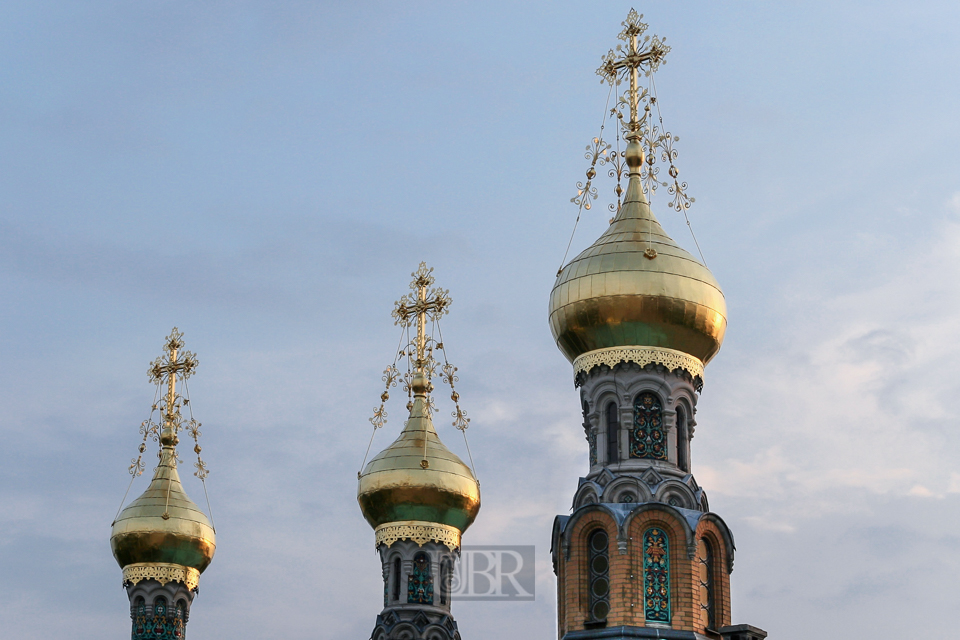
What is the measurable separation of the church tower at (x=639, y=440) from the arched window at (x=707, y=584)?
20 mm

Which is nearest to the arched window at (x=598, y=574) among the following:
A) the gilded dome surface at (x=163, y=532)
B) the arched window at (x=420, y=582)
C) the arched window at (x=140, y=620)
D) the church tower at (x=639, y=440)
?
the church tower at (x=639, y=440)

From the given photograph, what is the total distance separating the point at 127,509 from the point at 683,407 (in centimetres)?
1543

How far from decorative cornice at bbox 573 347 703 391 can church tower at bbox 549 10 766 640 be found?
0.07 feet

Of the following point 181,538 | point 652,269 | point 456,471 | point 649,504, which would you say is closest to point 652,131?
point 652,269

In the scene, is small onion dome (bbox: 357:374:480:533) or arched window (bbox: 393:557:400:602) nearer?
arched window (bbox: 393:557:400:602)

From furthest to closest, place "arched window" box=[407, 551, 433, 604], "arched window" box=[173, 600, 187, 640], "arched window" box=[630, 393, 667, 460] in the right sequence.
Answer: "arched window" box=[173, 600, 187, 640]
"arched window" box=[407, 551, 433, 604]
"arched window" box=[630, 393, 667, 460]

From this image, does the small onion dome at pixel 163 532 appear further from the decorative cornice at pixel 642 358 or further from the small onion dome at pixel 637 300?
the decorative cornice at pixel 642 358

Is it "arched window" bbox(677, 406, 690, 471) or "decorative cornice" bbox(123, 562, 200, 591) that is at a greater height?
"decorative cornice" bbox(123, 562, 200, 591)

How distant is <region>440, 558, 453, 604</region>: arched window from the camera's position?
3528 centimetres

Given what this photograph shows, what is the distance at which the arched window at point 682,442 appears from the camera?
1077 inches

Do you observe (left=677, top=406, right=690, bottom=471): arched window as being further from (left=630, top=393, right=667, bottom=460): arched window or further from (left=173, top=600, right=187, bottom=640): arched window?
(left=173, top=600, right=187, bottom=640): arched window

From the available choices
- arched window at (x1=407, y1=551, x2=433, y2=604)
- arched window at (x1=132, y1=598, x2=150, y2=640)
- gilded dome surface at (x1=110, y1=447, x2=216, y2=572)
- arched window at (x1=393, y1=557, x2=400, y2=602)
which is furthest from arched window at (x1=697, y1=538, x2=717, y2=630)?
arched window at (x1=132, y1=598, x2=150, y2=640)

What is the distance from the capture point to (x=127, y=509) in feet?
127

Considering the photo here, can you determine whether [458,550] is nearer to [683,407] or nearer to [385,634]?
[385,634]
